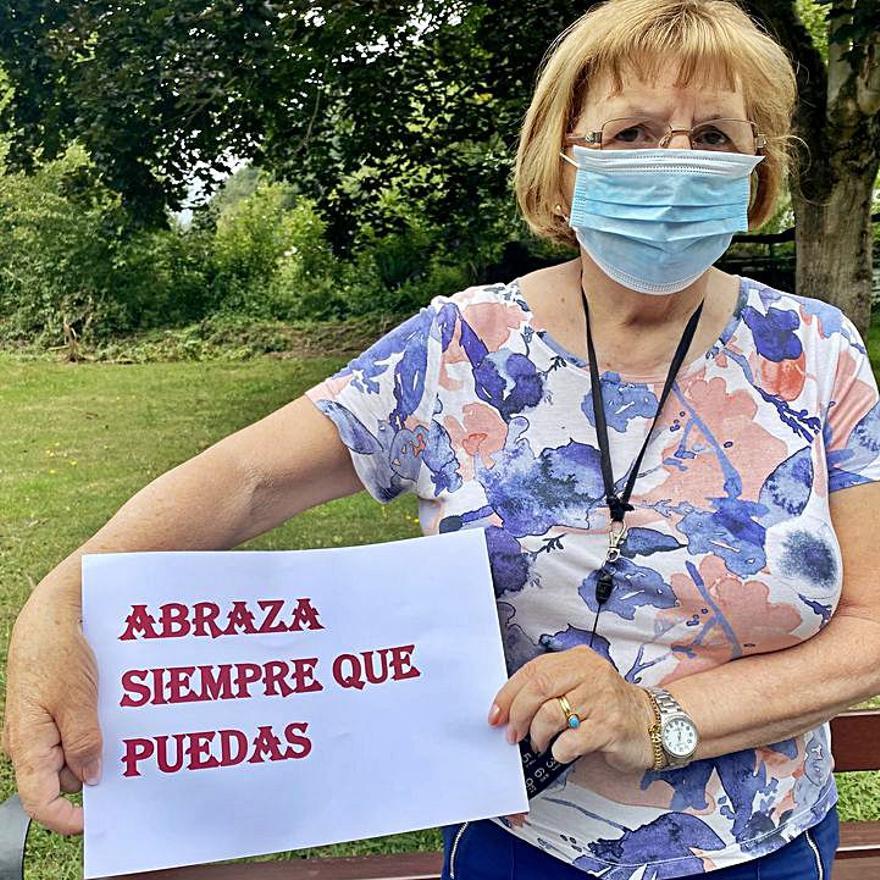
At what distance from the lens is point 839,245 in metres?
5.33

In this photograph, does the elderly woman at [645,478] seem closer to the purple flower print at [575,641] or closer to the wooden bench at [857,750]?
the purple flower print at [575,641]

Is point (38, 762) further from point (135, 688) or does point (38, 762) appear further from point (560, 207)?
point (560, 207)

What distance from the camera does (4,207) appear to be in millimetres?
7598

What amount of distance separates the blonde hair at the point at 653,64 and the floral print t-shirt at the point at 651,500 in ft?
0.80

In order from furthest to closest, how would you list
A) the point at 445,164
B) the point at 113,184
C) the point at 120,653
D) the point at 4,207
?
the point at 4,207 → the point at 445,164 → the point at 113,184 → the point at 120,653

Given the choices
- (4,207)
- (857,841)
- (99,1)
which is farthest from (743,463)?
(4,207)

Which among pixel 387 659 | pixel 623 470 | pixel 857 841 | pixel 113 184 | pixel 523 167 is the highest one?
pixel 523 167

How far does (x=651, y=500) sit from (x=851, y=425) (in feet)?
0.87

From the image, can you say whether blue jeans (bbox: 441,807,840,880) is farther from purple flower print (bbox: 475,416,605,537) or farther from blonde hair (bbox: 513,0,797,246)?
blonde hair (bbox: 513,0,797,246)

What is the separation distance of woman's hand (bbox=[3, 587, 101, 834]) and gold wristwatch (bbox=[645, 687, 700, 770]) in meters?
0.61

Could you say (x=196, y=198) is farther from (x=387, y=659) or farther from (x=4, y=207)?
(x=387, y=659)

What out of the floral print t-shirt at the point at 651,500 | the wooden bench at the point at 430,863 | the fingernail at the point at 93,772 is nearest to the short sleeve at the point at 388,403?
the floral print t-shirt at the point at 651,500

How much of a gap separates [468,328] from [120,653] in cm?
57

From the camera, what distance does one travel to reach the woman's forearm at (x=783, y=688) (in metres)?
1.21
